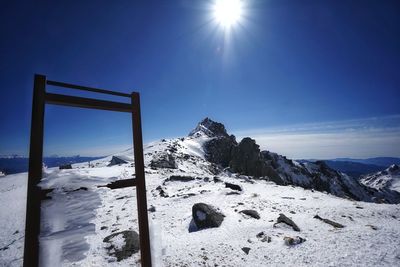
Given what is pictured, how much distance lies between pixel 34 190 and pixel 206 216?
878 centimetres

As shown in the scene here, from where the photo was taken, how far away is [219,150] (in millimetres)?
90000

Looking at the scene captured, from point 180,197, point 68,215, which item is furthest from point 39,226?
point 180,197

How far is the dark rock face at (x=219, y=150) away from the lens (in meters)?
84.8

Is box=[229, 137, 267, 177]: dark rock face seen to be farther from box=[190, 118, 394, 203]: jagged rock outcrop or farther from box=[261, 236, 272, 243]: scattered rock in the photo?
box=[261, 236, 272, 243]: scattered rock

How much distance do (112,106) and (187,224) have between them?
897 centimetres

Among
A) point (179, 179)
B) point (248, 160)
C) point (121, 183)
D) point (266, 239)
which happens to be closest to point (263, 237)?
point (266, 239)

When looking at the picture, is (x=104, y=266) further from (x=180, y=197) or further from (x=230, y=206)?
(x=180, y=197)

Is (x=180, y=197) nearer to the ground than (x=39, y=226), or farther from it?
nearer to the ground

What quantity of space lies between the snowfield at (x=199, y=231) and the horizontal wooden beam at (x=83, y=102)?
1.12m

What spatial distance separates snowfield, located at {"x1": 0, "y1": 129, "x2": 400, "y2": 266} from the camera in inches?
131

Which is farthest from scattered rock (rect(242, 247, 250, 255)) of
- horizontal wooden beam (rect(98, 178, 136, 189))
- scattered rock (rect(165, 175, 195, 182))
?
scattered rock (rect(165, 175, 195, 182))

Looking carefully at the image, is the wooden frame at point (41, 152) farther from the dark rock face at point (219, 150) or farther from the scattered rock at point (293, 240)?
the dark rock face at point (219, 150)

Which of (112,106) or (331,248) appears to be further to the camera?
(331,248)

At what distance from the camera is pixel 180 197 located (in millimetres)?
16203
